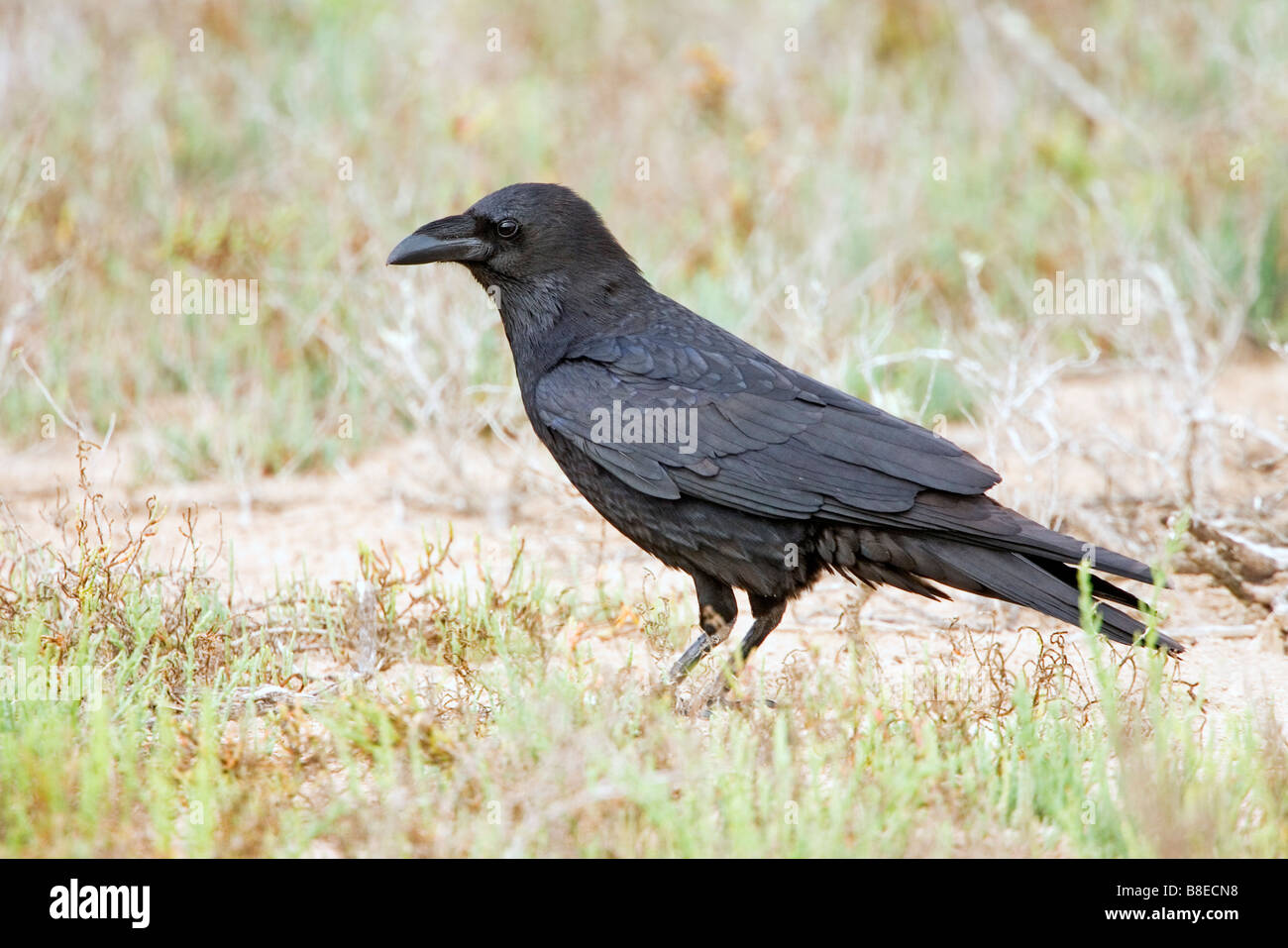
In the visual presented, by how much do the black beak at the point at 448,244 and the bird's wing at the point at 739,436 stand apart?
543mm

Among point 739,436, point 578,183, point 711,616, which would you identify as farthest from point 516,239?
point 578,183

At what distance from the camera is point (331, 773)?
359 cm

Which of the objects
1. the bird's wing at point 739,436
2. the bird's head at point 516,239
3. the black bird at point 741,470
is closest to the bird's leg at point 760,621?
the black bird at point 741,470

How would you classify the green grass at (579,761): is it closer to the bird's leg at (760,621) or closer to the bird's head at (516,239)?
the bird's leg at (760,621)

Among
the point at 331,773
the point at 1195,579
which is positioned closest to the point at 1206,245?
the point at 1195,579

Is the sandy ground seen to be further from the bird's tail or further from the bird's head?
the bird's head

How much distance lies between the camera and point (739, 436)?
169 inches

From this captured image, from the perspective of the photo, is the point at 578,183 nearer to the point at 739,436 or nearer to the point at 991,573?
the point at 739,436

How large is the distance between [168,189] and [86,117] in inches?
41.1

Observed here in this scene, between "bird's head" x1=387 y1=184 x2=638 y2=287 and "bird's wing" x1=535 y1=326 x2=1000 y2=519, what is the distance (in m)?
0.41

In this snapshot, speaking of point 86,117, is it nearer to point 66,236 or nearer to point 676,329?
point 66,236

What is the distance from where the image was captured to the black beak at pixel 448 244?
470 centimetres

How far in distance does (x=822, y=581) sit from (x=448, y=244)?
217cm

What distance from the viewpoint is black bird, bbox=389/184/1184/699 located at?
4078 millimetres
